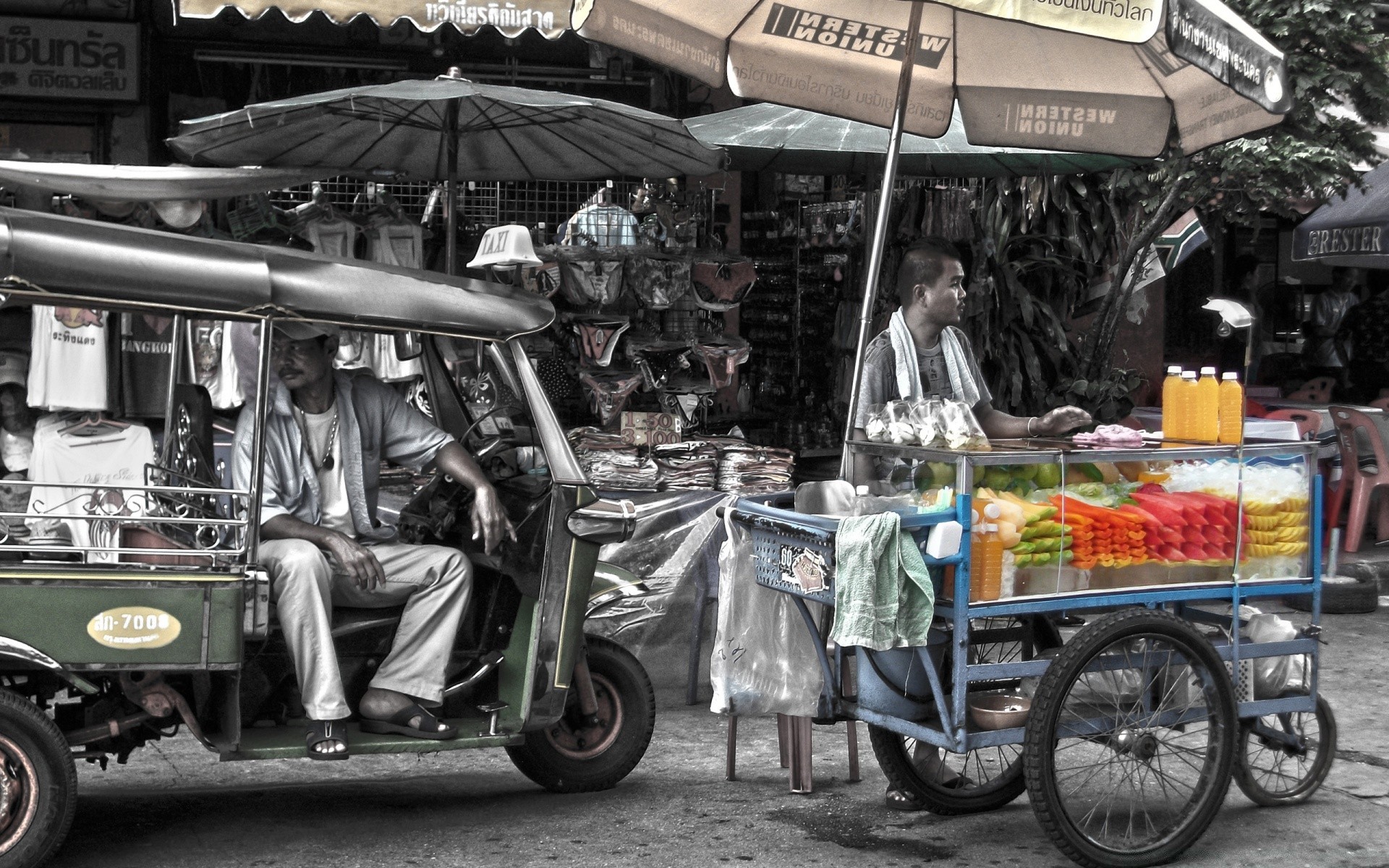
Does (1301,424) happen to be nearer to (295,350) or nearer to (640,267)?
(640,267)

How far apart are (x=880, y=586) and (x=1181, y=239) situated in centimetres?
683

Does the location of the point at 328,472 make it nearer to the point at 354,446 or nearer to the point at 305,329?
the point at 354,446

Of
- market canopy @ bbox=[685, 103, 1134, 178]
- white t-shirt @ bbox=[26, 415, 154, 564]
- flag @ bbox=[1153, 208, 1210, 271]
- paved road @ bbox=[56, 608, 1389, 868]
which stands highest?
market canopy @ bbox=[685, 103, 1134, 178]

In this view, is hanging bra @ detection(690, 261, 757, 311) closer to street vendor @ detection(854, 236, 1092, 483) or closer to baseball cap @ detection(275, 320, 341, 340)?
street vendor @ detection(854, 236, 1092, 483)

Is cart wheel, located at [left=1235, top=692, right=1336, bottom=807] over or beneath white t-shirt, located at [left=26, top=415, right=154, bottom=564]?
beneath

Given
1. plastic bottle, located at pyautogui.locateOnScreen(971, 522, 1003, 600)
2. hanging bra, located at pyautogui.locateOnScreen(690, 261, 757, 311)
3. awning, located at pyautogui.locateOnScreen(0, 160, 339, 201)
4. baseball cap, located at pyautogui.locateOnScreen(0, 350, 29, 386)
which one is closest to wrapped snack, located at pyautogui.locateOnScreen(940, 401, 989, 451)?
plastic bottle, located at pyautogui.locateOnScreen(971, 522, 1003, 600)

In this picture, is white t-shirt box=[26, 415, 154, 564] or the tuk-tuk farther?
white t-shirt box=[26, 415, 154, 564]

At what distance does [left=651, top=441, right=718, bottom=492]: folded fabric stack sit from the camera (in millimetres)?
7672

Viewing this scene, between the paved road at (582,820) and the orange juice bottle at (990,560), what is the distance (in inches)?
35.1

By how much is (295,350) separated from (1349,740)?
4.61 metres

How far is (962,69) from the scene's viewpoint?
19.6 ft

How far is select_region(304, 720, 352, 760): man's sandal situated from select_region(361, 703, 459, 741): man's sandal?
0.17 meters

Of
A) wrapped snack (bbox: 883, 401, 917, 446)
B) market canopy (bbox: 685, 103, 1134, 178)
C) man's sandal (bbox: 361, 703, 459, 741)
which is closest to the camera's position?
man's sandal (bbox: 361, 703, 459, 741)

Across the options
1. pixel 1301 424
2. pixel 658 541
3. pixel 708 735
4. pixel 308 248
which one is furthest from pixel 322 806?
pixel 1301 424
